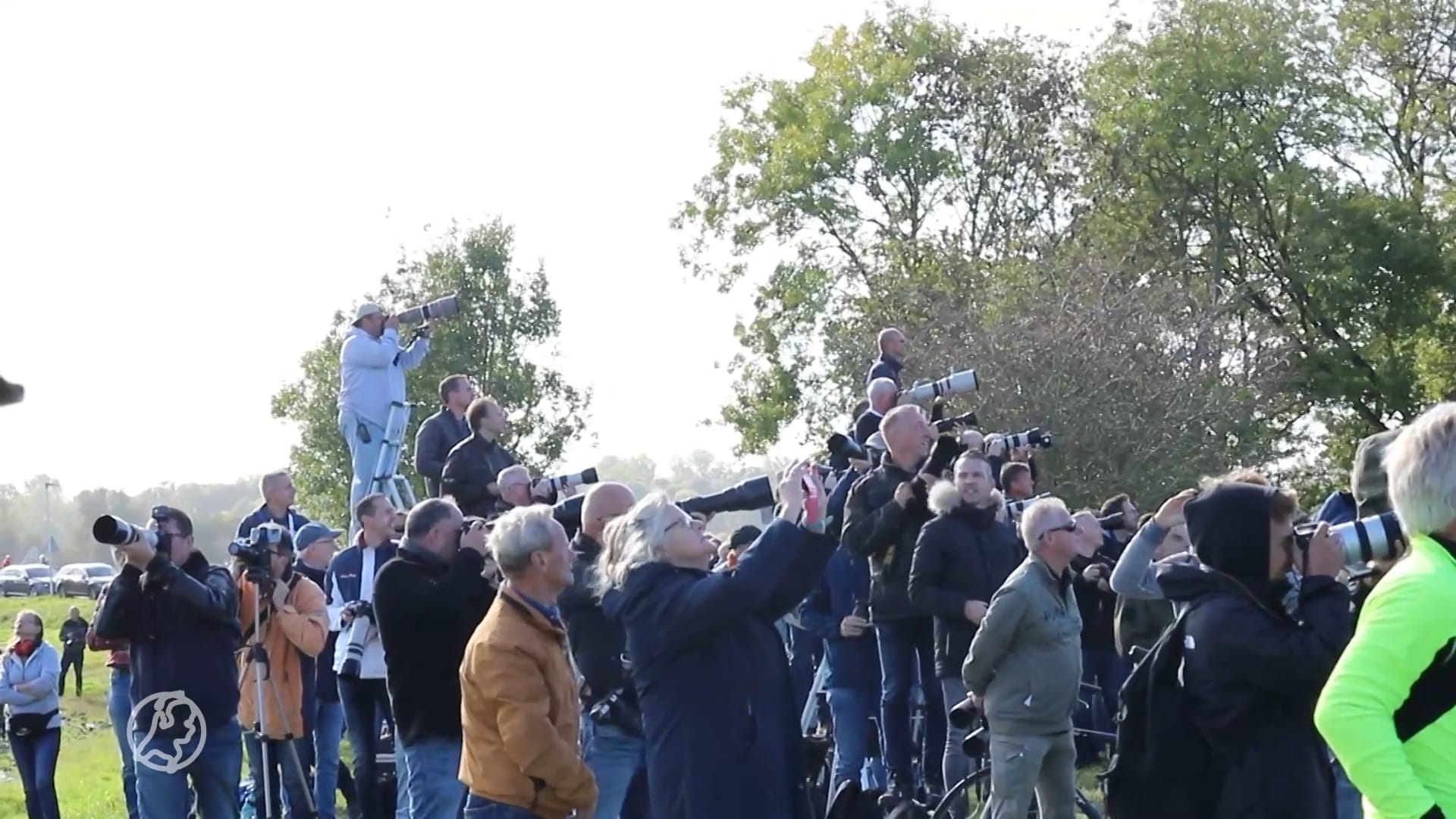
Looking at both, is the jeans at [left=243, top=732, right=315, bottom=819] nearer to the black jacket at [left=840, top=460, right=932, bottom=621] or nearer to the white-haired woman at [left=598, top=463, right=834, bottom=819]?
the black jacket at [left=840, top=460, right=932, bottom=621]

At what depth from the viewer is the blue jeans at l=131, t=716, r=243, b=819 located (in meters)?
9.51

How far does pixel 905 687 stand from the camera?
10398mm

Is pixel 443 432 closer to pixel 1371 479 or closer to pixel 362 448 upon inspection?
pixel 362 448

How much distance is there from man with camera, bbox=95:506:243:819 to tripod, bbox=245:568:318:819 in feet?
2.77

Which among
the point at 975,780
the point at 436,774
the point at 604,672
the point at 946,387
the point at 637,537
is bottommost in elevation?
the point at 975,780

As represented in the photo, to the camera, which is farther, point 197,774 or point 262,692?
point 262,692

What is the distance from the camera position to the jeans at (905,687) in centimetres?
1032

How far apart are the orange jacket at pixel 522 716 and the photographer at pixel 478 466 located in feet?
16.5

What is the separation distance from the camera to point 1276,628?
499 centimetres

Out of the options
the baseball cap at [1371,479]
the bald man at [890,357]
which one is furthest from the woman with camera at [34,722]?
the baseball cap at [1371,479]

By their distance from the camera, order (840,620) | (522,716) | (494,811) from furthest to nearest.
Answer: (840,620), (494,811), (522,716)

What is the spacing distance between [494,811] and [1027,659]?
296cm

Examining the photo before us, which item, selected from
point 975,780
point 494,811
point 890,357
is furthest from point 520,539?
point 890,357

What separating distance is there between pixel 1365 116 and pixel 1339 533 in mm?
31395
